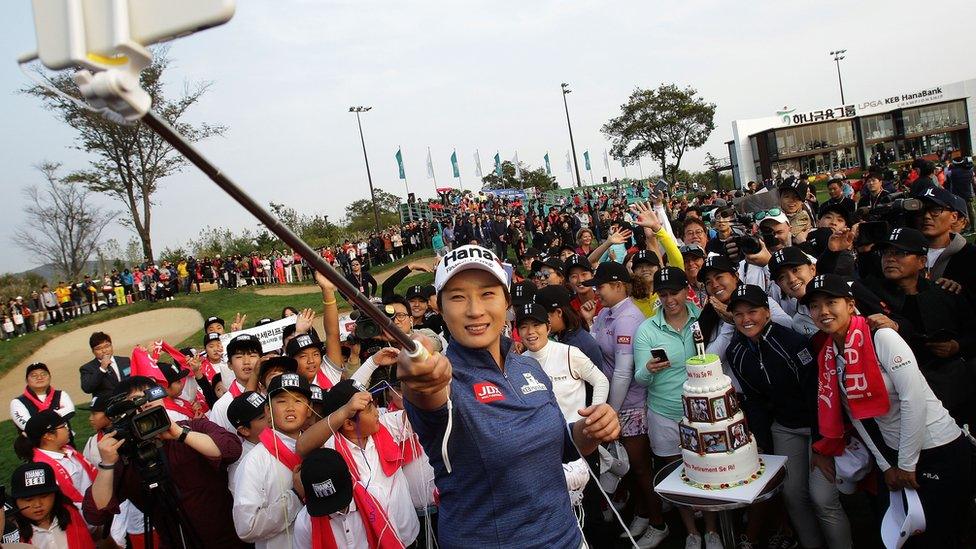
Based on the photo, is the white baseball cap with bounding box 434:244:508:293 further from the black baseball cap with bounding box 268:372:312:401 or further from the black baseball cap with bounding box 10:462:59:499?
the black baseball cap with bounding box 10:462:59:499

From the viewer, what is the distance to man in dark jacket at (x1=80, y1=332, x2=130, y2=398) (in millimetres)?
8984

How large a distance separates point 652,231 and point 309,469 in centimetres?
426

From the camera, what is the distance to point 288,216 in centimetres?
5238

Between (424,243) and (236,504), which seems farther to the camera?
(424,243)

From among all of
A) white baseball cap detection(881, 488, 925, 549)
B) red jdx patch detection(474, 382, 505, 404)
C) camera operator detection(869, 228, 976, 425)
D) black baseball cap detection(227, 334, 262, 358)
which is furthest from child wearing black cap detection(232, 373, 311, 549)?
camera operator detection(869, 228, 976, 425)

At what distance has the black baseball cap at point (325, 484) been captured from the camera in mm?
3596

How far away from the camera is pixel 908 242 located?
14.3 ft

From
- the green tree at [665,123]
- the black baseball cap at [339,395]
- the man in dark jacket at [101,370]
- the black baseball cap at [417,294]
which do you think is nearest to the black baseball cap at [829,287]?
the black baseball cap at [339,395]

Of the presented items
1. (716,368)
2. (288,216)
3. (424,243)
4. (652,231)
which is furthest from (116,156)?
(716,368)

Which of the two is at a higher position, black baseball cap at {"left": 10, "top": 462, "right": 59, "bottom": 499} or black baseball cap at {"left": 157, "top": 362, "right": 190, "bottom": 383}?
black baseball cap at {"left": 157, "top": 362, "right": 190, "bottom": 383}

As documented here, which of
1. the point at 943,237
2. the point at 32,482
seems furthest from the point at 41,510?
the point at 943,237

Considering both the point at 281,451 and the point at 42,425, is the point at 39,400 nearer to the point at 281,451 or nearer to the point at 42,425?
the point at 42,425

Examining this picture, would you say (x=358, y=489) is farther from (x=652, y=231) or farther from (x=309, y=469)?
(x=652, y=231)

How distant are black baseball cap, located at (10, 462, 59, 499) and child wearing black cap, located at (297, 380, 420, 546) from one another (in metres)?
2.32
